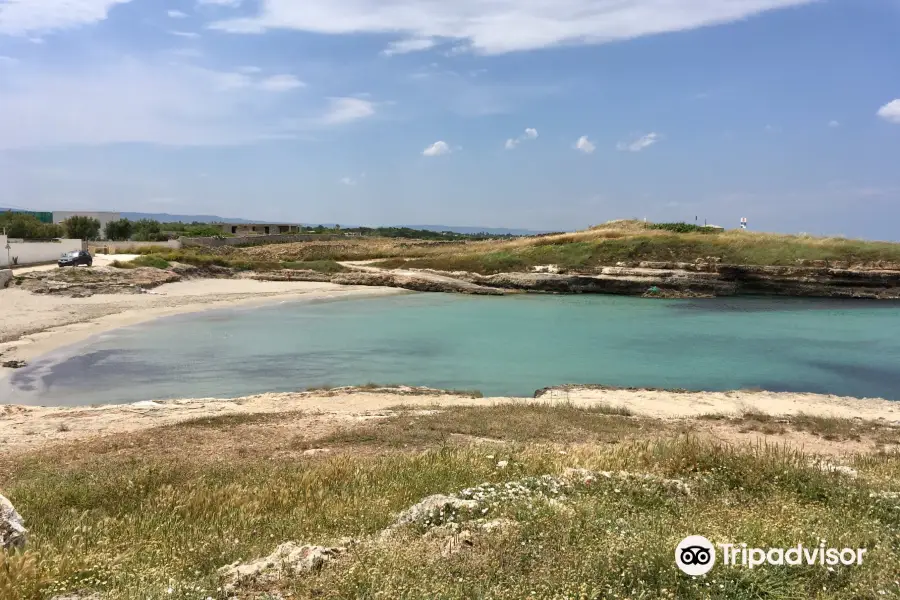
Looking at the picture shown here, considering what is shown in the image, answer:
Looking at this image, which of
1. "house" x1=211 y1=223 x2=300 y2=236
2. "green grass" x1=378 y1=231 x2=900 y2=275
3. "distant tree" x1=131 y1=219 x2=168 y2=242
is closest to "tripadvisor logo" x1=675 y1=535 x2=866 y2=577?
"green grass" x1=378 y1=231 x2=900 y2=275

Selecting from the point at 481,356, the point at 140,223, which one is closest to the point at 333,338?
the point at 481,356

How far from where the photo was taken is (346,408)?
15.8 meters

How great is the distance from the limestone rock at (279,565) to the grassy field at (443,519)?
97 millimetres

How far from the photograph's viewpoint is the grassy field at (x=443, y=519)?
4215mm

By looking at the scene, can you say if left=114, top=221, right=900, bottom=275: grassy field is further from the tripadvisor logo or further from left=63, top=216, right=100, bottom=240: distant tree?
the tripadvisor logo

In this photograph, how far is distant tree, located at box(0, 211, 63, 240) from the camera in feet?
213

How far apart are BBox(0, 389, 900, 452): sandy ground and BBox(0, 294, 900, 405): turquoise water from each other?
2.56 meters

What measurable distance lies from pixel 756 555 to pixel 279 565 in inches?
147

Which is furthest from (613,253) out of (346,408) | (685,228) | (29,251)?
(29,251)

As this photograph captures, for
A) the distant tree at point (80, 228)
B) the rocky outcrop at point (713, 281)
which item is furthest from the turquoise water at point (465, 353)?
the distant tree at point (80, 228)

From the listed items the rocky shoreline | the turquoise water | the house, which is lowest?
the turquoise water

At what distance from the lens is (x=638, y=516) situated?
222 inches

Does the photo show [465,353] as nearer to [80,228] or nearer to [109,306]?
[109,306]

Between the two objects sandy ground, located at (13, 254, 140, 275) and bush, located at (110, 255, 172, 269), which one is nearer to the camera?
sandy ground, located at (13, 254, 140, 275)
